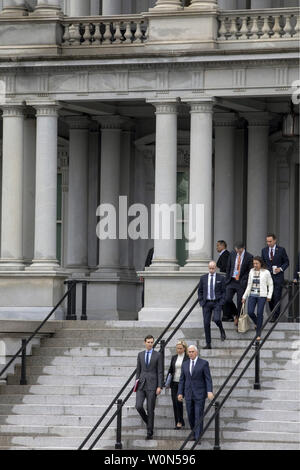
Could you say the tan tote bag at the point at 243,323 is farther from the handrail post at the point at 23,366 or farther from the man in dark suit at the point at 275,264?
the handrail post at the point at 23,366

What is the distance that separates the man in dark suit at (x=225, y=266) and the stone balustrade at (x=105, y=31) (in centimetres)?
471

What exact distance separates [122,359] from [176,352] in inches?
81.4

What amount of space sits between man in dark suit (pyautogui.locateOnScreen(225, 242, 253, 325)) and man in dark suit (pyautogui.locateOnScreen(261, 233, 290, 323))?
418 mm

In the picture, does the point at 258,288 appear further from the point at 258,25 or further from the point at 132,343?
the point at 258,25

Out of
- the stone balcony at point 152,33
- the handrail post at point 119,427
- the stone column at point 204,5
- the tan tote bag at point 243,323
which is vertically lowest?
the handrail post at point 119,427

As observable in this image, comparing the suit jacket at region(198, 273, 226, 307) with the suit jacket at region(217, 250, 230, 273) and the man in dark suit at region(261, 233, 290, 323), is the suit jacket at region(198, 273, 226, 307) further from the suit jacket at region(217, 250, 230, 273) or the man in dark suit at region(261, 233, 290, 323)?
the suit jacket at region(217, 250, 230, 273)

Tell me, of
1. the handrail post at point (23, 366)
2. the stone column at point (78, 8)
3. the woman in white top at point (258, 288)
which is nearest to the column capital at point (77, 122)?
the stone column at point (78, 8)

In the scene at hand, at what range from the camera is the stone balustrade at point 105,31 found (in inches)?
1398

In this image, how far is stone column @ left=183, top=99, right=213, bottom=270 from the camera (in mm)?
34344

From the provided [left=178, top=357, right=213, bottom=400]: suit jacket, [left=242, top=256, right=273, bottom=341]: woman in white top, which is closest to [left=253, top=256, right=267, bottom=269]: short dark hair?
[left=242, top=256, right=273, bottom=341]: woman in white top

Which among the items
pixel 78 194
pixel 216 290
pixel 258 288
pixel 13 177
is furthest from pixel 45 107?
pixel 258 288

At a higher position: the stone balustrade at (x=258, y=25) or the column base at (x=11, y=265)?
the stone balustrade at (x=258, y=25)
